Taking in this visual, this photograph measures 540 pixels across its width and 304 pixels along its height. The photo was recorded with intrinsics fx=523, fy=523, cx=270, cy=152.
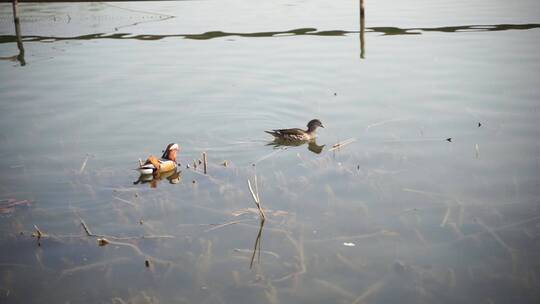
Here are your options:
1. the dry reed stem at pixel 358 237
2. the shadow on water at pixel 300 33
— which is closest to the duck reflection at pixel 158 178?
the dry reed stem at pixel 358 237

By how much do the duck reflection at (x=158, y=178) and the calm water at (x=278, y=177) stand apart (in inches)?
5.0

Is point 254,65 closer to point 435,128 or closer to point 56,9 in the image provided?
point 435,128

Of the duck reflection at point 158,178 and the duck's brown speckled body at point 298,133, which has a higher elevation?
the duck's brown speckled body at point 298,133

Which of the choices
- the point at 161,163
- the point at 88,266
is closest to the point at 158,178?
the point at 161,163

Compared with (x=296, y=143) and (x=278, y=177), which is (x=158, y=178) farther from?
(x=296, y=143)

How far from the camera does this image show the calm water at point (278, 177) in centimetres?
623

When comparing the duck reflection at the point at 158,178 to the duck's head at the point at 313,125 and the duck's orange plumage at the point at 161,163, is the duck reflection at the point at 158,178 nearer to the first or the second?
the duck's orange plumage at the point at 161,163

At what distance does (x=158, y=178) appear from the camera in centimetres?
934

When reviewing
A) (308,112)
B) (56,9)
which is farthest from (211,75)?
(56,9)

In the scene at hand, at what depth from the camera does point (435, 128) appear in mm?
11453

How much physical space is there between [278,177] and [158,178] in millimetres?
2145

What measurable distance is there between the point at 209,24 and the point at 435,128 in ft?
65.7

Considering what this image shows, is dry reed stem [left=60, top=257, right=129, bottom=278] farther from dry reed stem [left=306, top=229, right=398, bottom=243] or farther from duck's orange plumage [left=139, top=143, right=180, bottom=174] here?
duck's orange plumage [left=139, top=143, right=180, bottom=174]

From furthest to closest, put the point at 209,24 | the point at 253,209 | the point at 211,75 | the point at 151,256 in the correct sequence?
the point at 209,24, the point at 211,75, the point at 253,209, the point at 151,256
